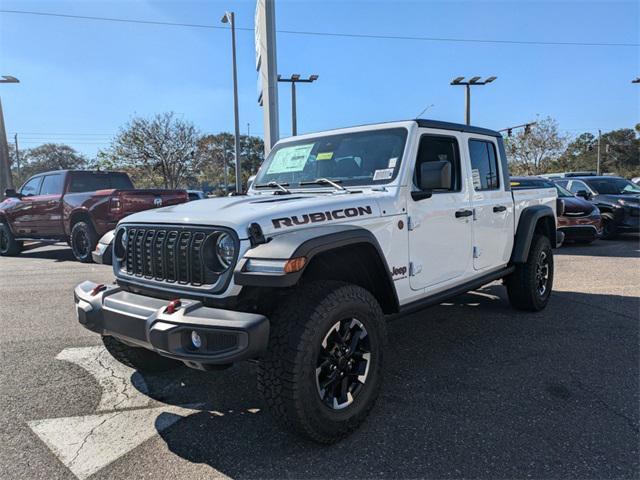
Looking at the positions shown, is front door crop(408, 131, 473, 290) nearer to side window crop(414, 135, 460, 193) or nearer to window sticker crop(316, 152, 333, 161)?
side window crop(414, 135, 460, 193)

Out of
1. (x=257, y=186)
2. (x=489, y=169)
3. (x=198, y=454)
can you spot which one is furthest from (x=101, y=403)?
(x=489, y=169)

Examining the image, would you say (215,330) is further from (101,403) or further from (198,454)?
(101,403)

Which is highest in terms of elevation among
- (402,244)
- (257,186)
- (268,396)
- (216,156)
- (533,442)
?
(216,156)

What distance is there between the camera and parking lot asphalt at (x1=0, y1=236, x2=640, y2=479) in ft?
7.69

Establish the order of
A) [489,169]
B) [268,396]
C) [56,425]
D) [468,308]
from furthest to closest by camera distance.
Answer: [468,308] < [489,169] < [56,425] < [268,396]

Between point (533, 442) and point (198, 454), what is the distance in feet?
6.10

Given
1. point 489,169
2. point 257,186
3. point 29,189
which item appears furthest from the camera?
point 29,189

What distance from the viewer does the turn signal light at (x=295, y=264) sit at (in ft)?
7.35

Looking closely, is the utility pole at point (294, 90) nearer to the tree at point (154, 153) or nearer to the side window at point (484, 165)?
the tree at point (154, 153)

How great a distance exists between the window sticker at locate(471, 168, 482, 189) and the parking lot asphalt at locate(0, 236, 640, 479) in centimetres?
144

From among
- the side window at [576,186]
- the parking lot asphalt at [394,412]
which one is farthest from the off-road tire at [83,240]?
the side window at [576,186]

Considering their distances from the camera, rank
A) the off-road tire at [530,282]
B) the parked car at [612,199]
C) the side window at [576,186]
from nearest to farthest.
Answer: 1. the off-road tire at [530,282]
2. the parked car at [612,199]
3. the side window at [576,186]

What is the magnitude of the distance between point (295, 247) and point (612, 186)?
44.0 feet

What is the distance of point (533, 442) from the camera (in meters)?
2.52
